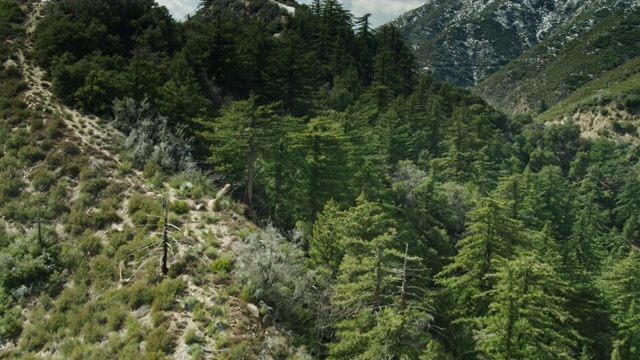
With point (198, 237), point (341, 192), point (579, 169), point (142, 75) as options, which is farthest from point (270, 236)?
point (579, 169)

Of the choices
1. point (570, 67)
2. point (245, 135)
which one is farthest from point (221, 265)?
point (570, 67)

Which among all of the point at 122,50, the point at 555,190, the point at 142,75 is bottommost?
the point at 555,190

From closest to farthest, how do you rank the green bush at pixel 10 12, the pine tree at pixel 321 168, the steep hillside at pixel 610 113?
the pine tree at pixel 321 168, the green bush at pixel 10 12, the steep hillside at pixel 610 113

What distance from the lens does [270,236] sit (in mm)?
21344

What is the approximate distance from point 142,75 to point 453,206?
94.0 ft

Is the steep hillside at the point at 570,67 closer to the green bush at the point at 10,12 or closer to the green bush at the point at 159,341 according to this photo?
the green bush at the point at 10,12

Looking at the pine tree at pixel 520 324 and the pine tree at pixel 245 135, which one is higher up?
the pine tree at pixel 245 135

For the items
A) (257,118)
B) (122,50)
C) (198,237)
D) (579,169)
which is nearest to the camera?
(198,237)

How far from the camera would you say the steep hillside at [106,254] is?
587 inches

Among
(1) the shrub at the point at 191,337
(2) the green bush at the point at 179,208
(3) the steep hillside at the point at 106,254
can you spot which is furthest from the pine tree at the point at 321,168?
(1) the shrub at the point at 191,337

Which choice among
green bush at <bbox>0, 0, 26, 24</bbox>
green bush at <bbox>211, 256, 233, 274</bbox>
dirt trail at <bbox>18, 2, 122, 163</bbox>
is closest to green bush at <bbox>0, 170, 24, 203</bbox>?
dirt trail at <bbox>18, 2, 122, 163</bbox>

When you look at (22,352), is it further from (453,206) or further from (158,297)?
(453,206)

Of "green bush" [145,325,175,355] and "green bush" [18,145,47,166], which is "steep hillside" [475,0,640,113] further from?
"green bush" [145,325,175,355]

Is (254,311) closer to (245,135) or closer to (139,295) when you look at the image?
(139,295)
